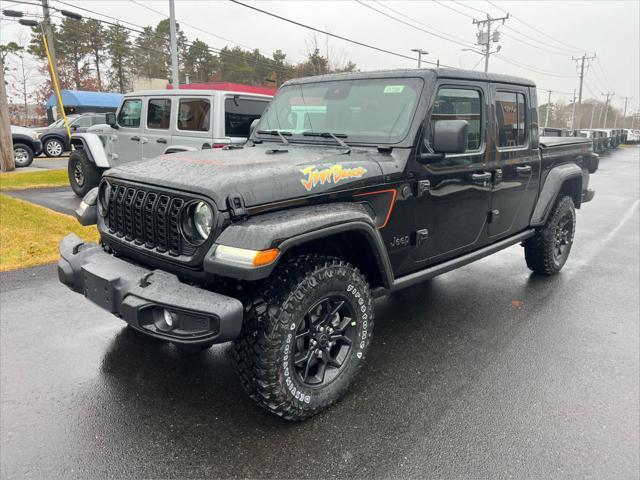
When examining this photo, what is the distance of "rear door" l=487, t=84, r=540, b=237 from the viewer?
4070 millimetres

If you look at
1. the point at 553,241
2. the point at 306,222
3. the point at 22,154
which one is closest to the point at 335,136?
the point at 306,222

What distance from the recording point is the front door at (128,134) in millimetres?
8758

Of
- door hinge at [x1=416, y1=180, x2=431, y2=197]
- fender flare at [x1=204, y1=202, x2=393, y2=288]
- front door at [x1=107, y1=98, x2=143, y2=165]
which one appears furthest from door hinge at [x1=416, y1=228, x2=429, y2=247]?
front door at [x1=107, y1=98, x2=143, y2=165]

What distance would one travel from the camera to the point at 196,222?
2.49 metres

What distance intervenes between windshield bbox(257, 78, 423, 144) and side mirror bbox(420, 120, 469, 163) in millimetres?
224

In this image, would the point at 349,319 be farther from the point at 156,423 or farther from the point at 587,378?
the point at 587,378

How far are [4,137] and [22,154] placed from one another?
213 cm

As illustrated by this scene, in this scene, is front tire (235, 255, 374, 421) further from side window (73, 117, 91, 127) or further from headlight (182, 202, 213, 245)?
side window (73, 117, 91, 127)

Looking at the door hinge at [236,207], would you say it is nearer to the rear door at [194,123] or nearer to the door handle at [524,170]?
the door handle at [524,170]

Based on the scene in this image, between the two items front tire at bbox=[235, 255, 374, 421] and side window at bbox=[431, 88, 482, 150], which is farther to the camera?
side window at bbox=[431, 88, 482, 150]

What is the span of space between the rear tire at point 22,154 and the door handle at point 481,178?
15.2 m

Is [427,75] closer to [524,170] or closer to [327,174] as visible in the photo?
[327,174]

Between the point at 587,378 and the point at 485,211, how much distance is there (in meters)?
1.47

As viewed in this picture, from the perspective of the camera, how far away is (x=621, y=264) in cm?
622
